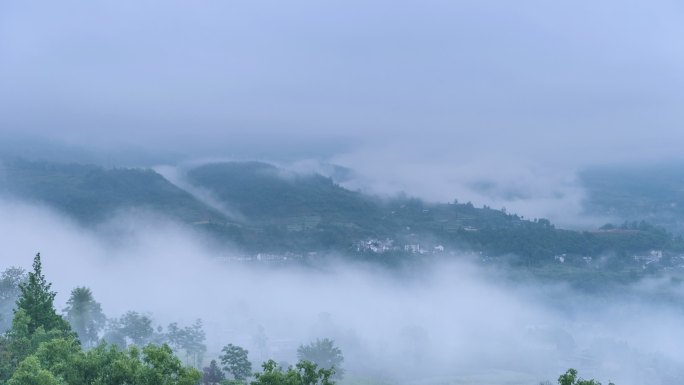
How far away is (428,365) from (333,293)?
30728mm

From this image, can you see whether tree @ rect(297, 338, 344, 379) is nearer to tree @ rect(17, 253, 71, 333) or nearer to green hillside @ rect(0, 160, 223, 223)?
tree @ rect(17, 253, 71, 333)

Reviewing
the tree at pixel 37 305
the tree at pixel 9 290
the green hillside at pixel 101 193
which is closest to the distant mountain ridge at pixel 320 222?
the green hillside at pixel 101 193

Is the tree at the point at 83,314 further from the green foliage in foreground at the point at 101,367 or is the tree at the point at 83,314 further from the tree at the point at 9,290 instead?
the green foliage in foreground at the point at 101,367

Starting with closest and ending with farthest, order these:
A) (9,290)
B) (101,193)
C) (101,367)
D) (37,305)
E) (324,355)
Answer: (101,367), (37,305), (324,355), (9,290), (101,193)

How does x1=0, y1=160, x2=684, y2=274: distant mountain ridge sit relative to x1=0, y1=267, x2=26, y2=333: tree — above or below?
above

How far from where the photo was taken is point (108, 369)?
57.5 ft

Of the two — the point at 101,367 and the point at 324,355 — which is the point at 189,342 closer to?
the point at 324,355

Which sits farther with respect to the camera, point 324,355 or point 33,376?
point 324,355

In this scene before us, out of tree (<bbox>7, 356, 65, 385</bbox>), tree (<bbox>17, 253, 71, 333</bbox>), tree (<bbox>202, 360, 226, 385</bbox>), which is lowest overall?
tree (<bbox>202, 360, 226, 385</bbox>)

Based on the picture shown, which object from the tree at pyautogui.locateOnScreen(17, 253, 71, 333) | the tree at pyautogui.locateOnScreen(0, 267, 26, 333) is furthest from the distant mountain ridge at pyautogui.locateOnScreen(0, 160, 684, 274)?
the tree at pyautogui.locateOnScreen(17, 253, 71, 333)

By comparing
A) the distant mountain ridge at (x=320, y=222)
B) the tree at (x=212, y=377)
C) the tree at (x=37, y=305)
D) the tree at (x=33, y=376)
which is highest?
the distant mountain ridge at (x=320, y=222)

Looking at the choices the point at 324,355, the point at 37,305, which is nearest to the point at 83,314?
the point at 324,355

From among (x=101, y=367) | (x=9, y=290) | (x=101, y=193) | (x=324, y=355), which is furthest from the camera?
(x=101, y=193)

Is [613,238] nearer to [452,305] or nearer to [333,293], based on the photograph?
[452,305]
